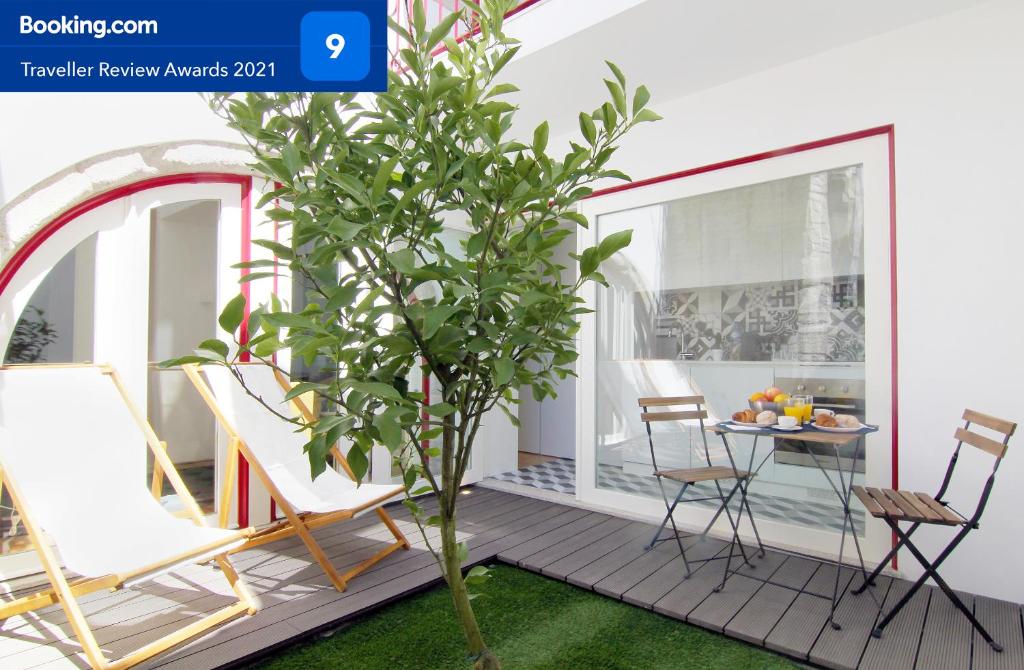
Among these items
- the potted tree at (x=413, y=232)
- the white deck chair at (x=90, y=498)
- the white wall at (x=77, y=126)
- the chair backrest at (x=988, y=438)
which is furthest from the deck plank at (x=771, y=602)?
the white wall at (x=77, y=126)

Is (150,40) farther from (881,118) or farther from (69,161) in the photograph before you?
(881,118)

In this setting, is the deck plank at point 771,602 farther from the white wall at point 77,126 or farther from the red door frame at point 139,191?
the white wall at point 77,126

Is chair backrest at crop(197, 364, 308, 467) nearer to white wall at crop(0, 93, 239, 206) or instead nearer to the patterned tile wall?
white wall at crop(0, 93, 239, 206)

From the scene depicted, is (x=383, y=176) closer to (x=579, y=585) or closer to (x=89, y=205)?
(x=579, y=585)

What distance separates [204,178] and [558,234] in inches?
136

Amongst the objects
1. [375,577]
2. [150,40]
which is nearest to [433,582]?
[375,577]

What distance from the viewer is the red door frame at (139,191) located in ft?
10.1

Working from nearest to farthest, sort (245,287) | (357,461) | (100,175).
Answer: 1. (357,461)
2. (100,175)
3. (245,287)

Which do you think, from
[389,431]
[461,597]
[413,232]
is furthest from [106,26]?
[461,597]

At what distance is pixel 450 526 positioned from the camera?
3.95 feet

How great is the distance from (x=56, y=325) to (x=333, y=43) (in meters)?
2.36

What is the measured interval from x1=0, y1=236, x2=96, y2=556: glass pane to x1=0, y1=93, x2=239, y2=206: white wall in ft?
1.53

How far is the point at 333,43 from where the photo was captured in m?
2.08

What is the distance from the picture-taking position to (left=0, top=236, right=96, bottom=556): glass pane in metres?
3.04
